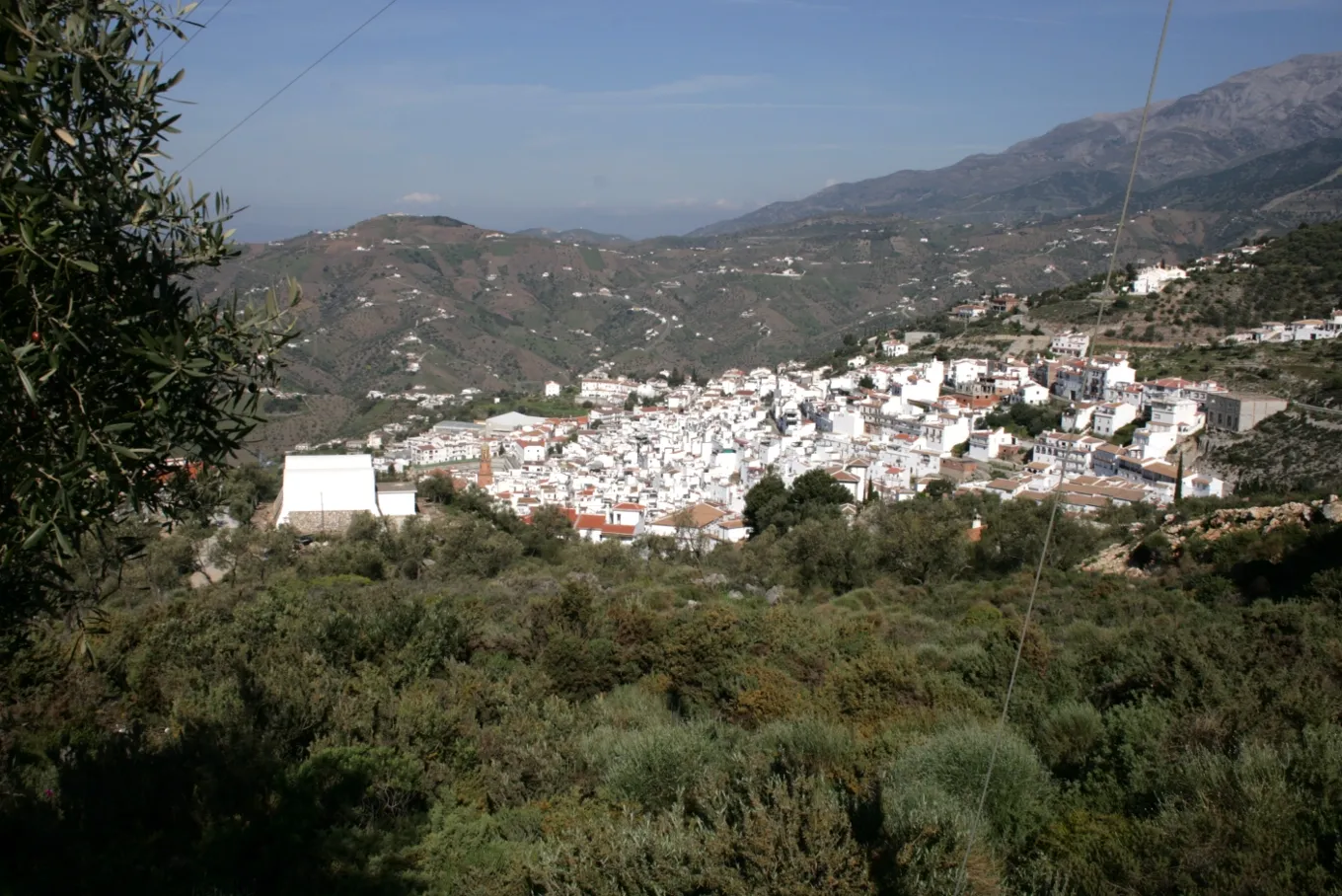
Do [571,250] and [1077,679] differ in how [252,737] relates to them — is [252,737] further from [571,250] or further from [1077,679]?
[571,250]

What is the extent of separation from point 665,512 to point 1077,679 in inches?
951

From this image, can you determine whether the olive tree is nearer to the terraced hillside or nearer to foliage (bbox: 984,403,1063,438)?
foliage (bbox: 984,403,1063,438)

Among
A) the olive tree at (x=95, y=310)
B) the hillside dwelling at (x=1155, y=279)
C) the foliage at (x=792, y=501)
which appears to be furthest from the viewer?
the hillside dwelling at (x=1155, y=279)

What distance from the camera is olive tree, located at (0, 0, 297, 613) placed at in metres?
2.37

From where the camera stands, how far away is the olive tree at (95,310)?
2373 millimetres

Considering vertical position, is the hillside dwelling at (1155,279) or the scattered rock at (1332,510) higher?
the hillside dwelling at (1155,279)

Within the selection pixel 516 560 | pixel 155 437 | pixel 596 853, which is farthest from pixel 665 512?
pixel 155 437

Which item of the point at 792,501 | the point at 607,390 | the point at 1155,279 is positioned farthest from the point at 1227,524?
the point at 607,390

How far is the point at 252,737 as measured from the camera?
6.38m

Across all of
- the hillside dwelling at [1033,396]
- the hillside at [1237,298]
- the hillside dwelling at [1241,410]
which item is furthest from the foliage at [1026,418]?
the hillside at [1237,298]

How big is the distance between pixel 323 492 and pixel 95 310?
1066 inches

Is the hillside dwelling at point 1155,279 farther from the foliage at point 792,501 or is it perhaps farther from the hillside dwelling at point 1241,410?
the foliage at point 792,501

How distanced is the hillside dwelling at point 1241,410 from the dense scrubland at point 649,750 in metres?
23.3

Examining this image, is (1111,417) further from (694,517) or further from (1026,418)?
(694,517)
